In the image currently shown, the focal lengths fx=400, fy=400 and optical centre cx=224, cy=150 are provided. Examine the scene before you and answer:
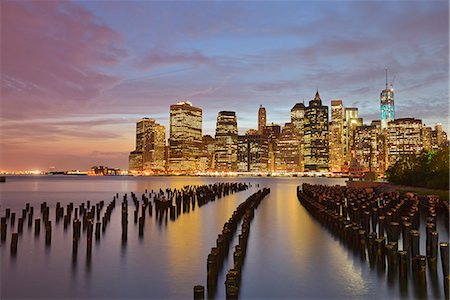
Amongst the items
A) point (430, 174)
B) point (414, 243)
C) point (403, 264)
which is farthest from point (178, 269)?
point (430, 174)

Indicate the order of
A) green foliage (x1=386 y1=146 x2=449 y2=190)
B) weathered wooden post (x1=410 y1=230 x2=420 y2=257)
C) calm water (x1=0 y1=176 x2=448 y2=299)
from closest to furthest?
calm water (x1=0 y1=176 x2=448 y2=299)
weathered wooden post (x1=410 y1=230 x2=420 y2=257)
green foliage (x1=386 y1=146 x2=449 y2=190)

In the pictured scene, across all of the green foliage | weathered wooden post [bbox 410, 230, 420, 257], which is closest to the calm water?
weathered wooden post [bbox 410, 230, 420, 257]

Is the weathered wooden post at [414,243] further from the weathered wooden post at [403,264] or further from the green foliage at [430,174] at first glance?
the green foliage at [430,174]

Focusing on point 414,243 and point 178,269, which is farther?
point 178,269

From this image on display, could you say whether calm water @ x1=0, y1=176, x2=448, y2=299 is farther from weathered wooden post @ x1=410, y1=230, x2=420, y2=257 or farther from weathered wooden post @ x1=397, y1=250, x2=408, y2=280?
weathered wooden post @ x1=410, y1=230, x2=420, y2=257

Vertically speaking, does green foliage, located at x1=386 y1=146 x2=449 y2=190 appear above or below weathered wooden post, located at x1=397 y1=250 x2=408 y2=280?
above

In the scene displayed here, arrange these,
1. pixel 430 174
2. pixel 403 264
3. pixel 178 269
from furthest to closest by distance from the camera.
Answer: pixel 430 174, pixel 178 269, pixel 403 264

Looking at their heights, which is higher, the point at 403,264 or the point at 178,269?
the point at 403,264

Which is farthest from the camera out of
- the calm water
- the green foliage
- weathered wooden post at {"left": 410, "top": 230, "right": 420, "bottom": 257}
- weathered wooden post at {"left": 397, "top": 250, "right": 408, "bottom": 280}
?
the green foliage

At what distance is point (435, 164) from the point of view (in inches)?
2077

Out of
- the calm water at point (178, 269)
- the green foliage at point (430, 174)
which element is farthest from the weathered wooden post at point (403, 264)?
the green foliage at point (430, 174)

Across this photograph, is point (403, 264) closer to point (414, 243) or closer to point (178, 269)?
point (414, 243)

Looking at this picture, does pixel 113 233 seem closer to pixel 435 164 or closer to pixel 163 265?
pixel 163 265

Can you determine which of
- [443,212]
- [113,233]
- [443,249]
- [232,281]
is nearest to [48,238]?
[113,233]
